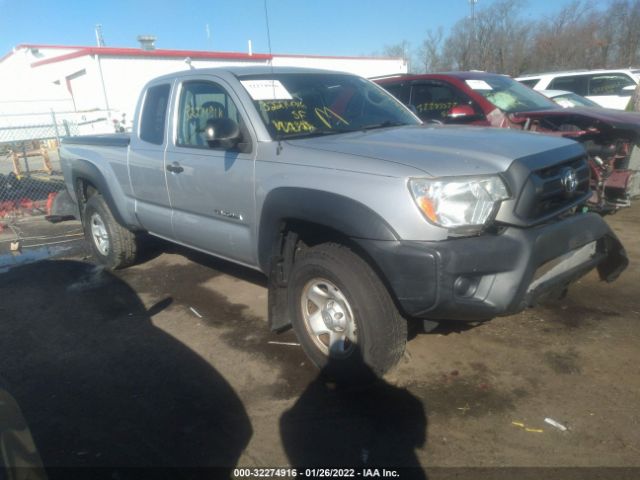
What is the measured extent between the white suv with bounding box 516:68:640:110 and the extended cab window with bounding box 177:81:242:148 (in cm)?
994

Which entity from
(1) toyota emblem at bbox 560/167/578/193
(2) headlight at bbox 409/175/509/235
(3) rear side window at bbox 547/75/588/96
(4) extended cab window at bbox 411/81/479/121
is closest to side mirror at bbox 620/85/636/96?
(3) rear side window at bbox 547/75/588/96

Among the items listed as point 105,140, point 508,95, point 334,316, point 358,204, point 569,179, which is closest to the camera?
point 358,204

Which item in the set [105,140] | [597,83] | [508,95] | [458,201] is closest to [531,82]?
[597,83]

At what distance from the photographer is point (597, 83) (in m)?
12.0

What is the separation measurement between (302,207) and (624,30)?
126 feet

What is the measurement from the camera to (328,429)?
2801 millimetres

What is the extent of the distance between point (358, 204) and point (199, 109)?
204 centimetres

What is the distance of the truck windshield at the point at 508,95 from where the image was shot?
20.6ft

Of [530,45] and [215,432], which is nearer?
[215,432]

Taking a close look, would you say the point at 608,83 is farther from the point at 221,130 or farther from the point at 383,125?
the point at 221,130

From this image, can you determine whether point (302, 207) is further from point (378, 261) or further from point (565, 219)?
point (565, 219)

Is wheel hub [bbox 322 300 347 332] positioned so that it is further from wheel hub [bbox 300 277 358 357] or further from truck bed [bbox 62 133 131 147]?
truck bed [bbox 62 133 131 147]

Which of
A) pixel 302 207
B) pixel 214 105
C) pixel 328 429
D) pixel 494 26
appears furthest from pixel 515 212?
pixel 494 26

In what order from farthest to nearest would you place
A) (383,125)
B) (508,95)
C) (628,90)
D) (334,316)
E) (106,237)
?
(628,90), (508,95), (106,237), (383,125), (334,316)
